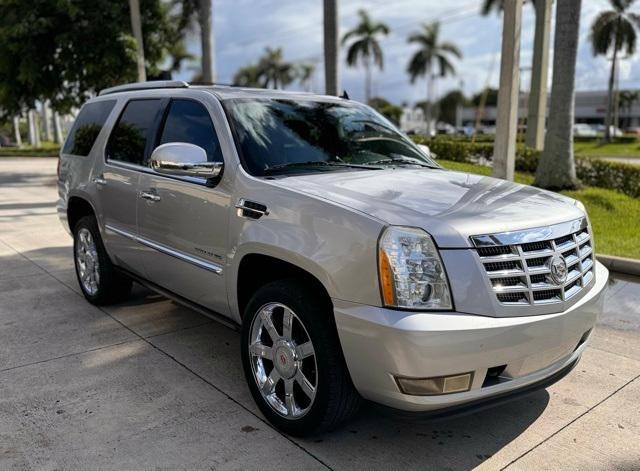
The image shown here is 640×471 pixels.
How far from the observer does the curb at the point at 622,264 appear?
6559 millimetres

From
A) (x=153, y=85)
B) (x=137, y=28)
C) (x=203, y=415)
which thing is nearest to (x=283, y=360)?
(x=203, y=415)

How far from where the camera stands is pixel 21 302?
18.1 ft

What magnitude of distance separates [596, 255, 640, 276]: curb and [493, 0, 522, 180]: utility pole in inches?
77.1

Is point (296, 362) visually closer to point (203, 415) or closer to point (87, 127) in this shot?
point (203, 415)

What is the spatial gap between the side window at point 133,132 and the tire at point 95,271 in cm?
75

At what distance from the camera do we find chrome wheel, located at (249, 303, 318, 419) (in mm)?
3104

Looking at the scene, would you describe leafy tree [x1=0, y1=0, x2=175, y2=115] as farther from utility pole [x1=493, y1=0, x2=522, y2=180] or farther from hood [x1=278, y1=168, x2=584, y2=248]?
hood [x1=278, y1=168, x2=584, y2=248]

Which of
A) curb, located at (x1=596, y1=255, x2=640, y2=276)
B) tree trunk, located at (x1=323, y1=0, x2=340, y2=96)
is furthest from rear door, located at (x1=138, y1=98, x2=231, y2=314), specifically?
tree trunk, located at (x1=323, y1=0, x2=340, y2=96)

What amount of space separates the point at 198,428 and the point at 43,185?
14.2 metres

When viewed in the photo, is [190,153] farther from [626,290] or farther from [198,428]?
[626,290]

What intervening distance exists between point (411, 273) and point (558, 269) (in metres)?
0.79

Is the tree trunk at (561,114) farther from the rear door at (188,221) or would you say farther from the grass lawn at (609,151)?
the grass lawn at (609,151)

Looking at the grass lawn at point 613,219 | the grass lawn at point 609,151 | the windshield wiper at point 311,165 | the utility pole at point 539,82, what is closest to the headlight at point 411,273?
the windshield wiper at point 311,165

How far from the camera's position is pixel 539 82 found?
16203mm
